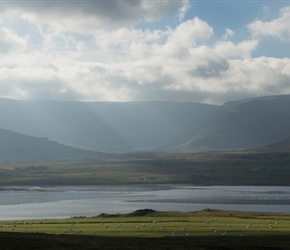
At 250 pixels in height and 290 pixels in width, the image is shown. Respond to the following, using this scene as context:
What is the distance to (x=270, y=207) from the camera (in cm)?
12462

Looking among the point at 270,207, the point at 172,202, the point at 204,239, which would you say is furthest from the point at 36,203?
the point at 204,239

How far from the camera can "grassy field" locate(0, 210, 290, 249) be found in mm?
50312

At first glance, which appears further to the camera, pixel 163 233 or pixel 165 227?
pixel 165 227

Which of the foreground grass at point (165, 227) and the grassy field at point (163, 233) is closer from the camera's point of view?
the grassy field at point (163, 233)

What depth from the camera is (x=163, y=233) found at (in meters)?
66.1

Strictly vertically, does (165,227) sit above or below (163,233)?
above

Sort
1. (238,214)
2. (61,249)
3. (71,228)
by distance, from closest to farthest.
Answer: (61,249) < (71,228) < (238,214)

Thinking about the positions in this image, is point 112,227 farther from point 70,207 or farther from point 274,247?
point 70,207

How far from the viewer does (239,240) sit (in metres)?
56.8

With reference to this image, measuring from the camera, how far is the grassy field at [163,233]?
5031 cm

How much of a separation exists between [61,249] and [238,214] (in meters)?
55.4

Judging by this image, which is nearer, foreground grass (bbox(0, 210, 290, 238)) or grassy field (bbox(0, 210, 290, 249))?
grassy field (bbox(0, 210, 290, 249))

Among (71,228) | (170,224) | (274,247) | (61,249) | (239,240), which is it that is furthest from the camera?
(170,224)

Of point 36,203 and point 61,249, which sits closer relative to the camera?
point 61,249
